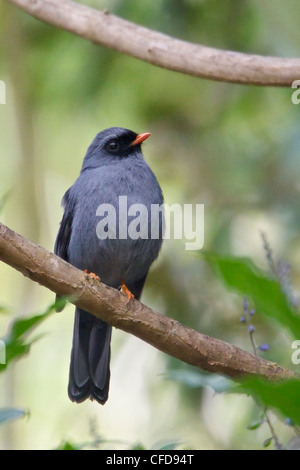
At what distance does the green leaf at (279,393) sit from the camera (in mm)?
1280

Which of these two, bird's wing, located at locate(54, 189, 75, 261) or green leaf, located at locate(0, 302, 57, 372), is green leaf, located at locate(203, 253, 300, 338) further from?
bird's wing, located at locate(54, 189, 75, 261)

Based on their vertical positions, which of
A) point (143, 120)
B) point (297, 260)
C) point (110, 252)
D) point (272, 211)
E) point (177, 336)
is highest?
point (143, 120)

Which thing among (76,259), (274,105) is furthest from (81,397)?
(274,105)

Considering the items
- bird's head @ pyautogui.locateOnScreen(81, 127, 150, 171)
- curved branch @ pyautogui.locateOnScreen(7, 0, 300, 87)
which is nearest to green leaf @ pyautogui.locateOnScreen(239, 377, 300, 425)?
curved branch @ pyautogui.locateOnScreen(7, 0, 300, 87)

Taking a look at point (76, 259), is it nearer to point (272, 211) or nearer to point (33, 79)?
point (272, 211)

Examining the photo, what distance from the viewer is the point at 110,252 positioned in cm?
476

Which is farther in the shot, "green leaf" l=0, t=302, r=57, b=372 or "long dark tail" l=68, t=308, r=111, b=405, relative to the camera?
"long dark tail" l=68, t=308, r=111, b=405

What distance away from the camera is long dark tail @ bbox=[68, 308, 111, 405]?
479 centimetres

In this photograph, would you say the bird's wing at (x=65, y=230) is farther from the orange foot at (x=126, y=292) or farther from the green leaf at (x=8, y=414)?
the green leaf at (x=8, y=414)

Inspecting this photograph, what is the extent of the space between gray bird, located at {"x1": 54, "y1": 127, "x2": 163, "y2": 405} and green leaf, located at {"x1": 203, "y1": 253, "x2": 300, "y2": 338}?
3241 mm

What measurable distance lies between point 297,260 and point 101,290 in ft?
10.4

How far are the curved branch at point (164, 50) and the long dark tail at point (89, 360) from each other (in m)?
1.87
